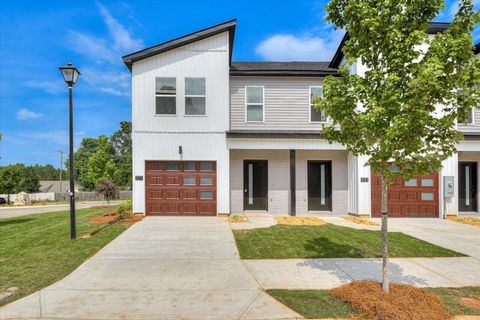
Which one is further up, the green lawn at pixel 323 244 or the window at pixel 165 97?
the window at pixel 165 97

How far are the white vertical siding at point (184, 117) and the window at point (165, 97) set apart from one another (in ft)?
0.58

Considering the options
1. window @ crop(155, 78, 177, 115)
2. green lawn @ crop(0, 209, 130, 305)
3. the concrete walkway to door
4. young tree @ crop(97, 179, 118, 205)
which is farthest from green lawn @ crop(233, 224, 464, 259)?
young tree @ crop(97, 179, 118, 205)

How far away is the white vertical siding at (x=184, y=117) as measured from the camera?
1114 cm

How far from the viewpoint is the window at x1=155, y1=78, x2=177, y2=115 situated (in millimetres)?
11297

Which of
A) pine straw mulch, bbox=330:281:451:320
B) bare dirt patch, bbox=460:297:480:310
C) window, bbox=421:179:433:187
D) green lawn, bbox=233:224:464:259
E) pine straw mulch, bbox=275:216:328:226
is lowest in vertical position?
pine straw mulch, bbox=275:216:328:226

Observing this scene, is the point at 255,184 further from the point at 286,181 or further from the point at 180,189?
the point at 180,189

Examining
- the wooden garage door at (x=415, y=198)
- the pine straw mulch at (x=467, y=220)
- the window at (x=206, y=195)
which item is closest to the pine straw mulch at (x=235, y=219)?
the window at (x=206, y=195)

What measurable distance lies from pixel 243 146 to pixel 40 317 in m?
8.78

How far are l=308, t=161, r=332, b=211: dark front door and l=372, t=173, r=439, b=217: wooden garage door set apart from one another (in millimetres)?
2253

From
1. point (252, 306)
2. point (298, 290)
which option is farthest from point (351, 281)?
point (252, 306)

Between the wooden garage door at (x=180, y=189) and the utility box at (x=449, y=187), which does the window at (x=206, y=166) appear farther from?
the utility box at (x=449, y=187)

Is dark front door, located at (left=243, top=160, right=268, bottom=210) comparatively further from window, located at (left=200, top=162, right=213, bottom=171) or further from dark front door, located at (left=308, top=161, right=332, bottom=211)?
dark front door, located at (left=308, top=161, right=332, bottom=211)

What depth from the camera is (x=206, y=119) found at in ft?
37.0

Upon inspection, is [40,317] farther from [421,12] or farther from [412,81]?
[421,12]
